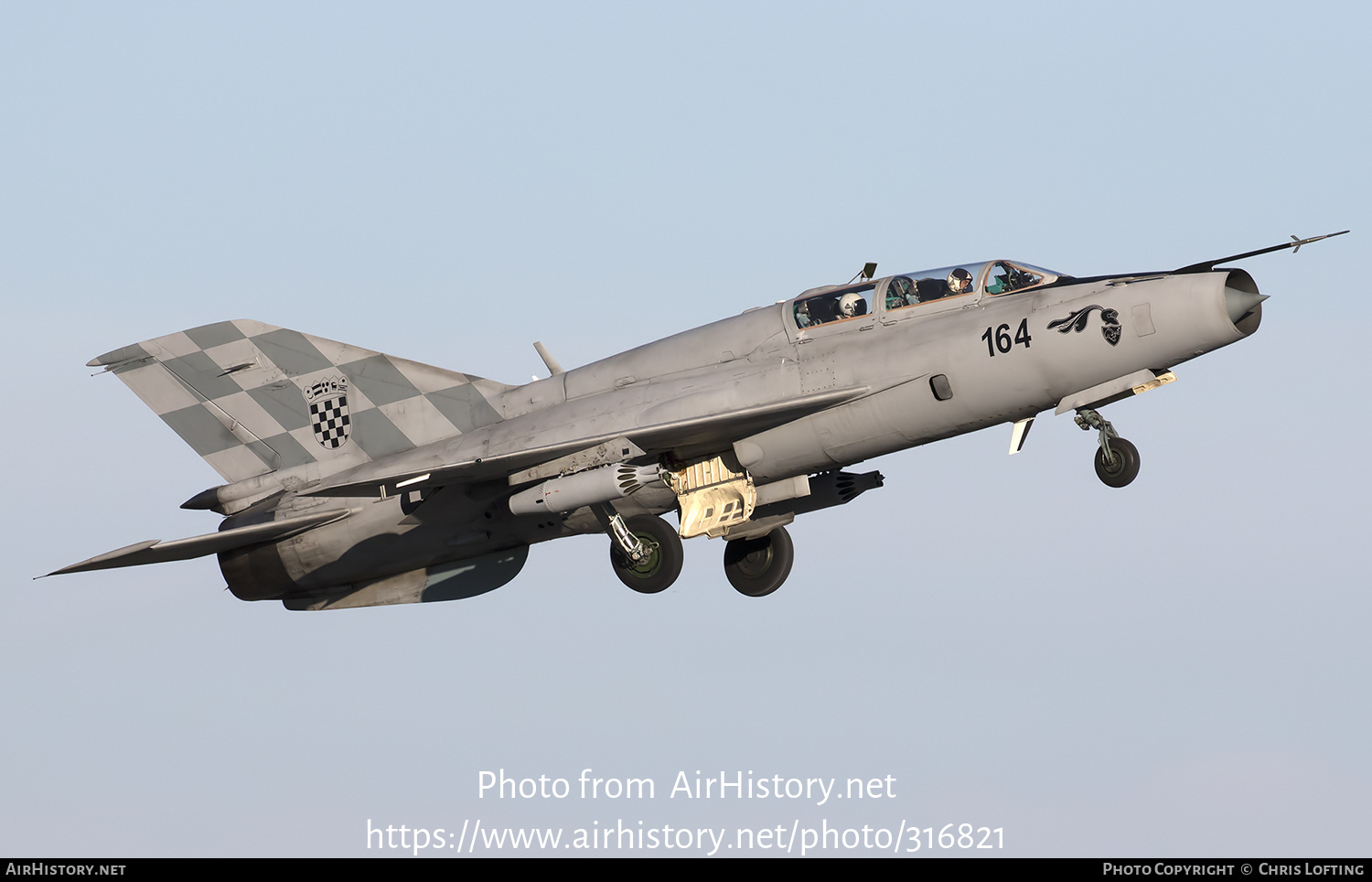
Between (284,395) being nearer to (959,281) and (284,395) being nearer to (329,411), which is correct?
(329,411)

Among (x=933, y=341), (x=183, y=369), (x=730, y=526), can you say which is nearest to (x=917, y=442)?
(x=933, y=341)

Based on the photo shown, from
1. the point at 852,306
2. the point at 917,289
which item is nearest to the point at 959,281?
the point at 917,289

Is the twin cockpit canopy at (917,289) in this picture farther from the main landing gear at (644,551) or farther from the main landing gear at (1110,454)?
the main landing gear at (644,551)

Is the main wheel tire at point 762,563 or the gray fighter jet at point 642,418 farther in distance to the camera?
the main wheel tire at point 762,563

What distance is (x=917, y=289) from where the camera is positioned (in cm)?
1956

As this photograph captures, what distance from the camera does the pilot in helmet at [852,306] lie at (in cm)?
1972

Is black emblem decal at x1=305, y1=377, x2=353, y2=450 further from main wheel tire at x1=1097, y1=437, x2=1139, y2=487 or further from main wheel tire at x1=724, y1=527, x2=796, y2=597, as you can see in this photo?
main wheel tire at x1=1097, y1=437, x2=1139, y2=487

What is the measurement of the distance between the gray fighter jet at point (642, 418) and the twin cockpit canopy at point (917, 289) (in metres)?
0.02

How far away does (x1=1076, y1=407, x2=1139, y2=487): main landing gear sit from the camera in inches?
740

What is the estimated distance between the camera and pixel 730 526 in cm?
2083

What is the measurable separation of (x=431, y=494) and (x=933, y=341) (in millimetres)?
6780

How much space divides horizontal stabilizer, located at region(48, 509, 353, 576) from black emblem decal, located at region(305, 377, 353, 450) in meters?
1.21

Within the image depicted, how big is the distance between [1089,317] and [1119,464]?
1.70 m

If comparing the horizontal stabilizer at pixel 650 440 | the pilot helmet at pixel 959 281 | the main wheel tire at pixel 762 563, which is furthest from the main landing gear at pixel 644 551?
the pilot helmet at pixel 959 281
